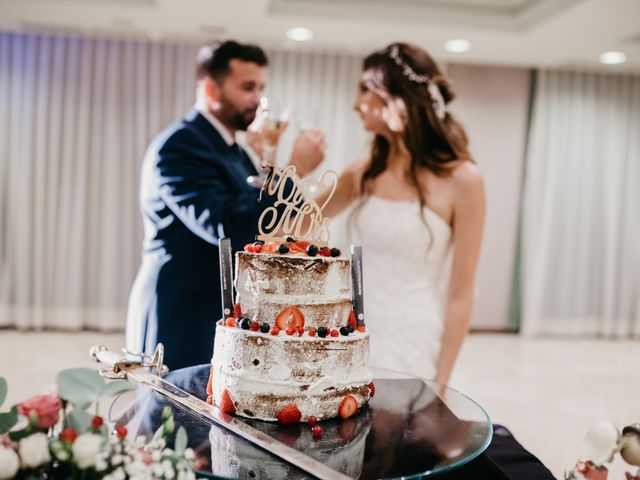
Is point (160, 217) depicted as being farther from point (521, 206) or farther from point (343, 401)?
point (521, 206)

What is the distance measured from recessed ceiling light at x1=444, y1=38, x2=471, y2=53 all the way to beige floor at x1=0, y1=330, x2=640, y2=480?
10.3 feet

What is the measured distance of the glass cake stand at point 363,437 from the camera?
1111mm

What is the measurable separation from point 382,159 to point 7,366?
4.20 metres

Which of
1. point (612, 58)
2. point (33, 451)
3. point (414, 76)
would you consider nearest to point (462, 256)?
point (414, 76)

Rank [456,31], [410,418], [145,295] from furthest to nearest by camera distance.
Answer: [456,31] → [145,295] → [410,418]

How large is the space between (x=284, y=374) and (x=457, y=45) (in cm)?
590

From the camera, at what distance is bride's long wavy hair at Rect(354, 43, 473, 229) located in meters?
2.60

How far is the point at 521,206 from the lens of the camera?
317 inches

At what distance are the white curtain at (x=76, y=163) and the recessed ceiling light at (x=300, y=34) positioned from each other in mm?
1250

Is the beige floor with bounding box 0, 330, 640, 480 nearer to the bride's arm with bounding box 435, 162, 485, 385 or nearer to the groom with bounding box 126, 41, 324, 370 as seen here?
the bride's arm with bounding box 435, 162, 485, 385

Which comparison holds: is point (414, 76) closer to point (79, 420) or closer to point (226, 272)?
point (226, 272)

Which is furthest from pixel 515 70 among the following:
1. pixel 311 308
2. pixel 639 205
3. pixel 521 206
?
pixel 311 308

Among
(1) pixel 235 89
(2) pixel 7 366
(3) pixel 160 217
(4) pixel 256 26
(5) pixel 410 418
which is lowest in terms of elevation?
(2) pixel 7 366

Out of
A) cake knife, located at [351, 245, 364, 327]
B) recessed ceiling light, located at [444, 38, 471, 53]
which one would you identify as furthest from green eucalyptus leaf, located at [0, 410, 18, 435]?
recessed ceiling light, located at [444, 38, 471, 53]
